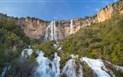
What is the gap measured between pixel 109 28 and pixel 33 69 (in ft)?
72.1

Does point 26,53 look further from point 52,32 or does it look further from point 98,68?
point 52,32

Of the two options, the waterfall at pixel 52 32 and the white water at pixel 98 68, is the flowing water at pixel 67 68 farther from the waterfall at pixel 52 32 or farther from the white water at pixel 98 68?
the waterfall at pixel 52 32

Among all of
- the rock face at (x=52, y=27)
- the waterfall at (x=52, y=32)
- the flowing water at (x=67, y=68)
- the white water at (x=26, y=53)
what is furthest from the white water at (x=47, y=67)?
the rock face at (x=52, y=27)

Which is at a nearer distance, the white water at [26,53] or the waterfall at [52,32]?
the white water at [26,53]

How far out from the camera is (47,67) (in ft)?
108

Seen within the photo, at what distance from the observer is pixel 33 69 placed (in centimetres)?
3048

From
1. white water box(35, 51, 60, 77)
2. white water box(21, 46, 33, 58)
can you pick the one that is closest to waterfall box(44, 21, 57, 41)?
white water box(21, 46, 33, 58)

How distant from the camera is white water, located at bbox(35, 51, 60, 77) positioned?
31.5 meters

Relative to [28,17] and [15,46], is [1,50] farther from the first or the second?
[28,17]

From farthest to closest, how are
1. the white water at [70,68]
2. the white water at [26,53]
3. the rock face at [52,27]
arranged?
the rock face at [52,27] < the white water at [26,53] < the white water at [70,68]

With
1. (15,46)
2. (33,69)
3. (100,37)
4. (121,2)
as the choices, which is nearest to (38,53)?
(15,46)

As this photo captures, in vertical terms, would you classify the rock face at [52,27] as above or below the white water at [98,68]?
above

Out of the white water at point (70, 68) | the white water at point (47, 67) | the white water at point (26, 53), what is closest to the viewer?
the white water at point (70, 68)

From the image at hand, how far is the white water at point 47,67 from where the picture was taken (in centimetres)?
3145
